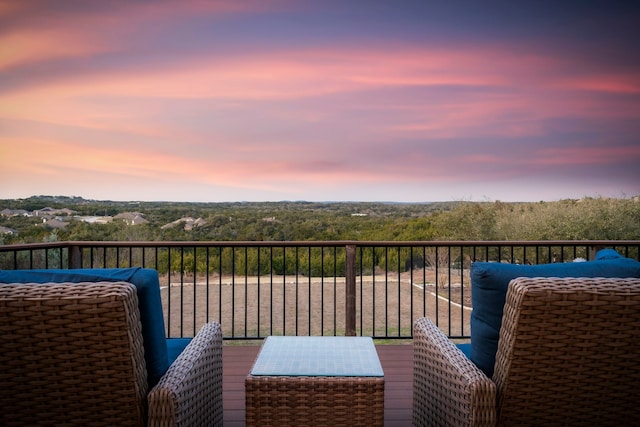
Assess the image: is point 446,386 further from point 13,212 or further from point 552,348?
point 13,212

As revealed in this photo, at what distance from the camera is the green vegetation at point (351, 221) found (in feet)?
38.1

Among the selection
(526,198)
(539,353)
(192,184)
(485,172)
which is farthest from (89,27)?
Result: (526,198)

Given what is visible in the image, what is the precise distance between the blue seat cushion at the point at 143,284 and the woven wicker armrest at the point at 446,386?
1.08 meters

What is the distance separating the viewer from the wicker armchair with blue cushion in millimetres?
1485

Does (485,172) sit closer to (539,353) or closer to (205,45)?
(205,45)

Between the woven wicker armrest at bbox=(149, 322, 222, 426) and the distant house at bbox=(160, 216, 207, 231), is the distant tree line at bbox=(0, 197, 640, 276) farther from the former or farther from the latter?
the woven wicker armrest at bbox=(149, 322, 222, 426)

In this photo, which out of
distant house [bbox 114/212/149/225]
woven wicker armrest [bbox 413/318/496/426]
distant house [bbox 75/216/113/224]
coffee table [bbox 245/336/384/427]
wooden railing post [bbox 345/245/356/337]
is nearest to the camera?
woven wicker armrest [bbox 413/318/496/426]

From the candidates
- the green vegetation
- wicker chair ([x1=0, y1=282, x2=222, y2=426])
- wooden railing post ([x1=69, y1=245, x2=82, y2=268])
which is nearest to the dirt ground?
the green vegetation

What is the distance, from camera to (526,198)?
11.7 metres

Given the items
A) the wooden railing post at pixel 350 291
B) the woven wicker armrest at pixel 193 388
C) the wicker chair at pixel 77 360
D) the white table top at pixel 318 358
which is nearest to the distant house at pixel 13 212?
the wooden railing post at pixel 350 291

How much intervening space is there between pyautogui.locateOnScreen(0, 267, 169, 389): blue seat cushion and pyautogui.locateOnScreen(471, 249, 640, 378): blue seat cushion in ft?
3.73

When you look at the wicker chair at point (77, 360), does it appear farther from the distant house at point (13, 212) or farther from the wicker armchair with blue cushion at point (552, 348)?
the distant house at point (13, 212)

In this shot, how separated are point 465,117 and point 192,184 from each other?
6.78 m

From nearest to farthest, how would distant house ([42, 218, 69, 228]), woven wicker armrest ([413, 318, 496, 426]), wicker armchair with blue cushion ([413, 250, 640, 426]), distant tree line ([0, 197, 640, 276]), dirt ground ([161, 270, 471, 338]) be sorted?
wicker armchair with blue cushion ([413, 250, 640, 426]) → woven wicker armrest ([413, 318, 496, 426]) → dirt ground ([161, 270, 471, 338]) → distant house ([42, 218, 69, 228]) → distant tree line ([0, 197, 640, 276])
